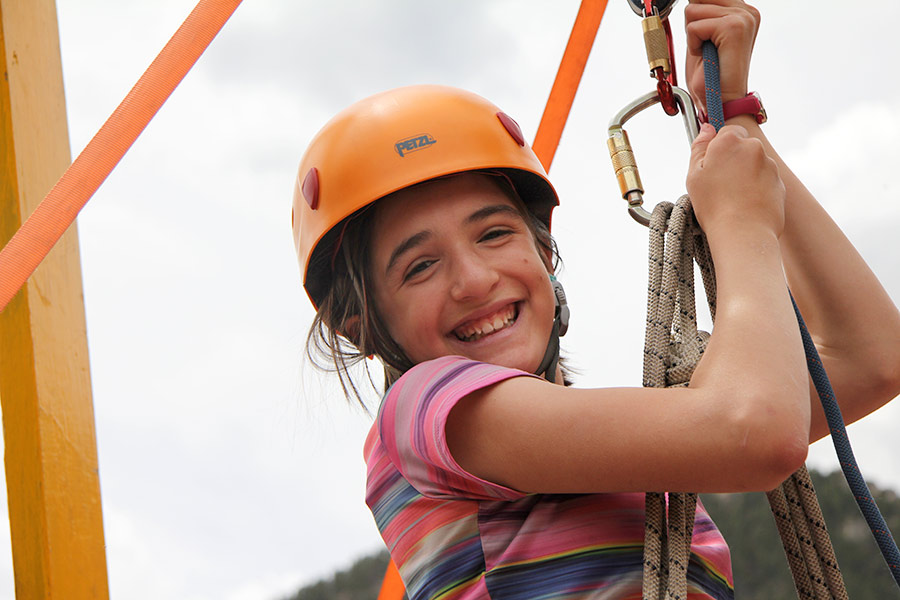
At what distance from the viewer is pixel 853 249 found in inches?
72.2

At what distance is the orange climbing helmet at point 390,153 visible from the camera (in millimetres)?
1803

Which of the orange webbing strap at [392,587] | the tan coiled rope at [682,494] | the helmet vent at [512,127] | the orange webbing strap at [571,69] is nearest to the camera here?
the tan coiled rope at [682,494]

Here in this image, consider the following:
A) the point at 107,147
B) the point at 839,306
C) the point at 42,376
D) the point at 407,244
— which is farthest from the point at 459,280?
the point at 42,376

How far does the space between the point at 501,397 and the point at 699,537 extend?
52 cm

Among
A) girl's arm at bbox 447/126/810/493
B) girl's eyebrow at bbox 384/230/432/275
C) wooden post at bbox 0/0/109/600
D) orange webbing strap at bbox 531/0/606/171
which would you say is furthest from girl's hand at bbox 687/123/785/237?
wooden post at bbox 0/0/109/600

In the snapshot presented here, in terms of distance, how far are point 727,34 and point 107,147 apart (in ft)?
3.75

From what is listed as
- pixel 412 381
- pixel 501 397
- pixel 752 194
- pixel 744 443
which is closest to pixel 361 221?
pixel 412 381

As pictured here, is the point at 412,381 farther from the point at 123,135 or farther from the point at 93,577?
the point at 93,577

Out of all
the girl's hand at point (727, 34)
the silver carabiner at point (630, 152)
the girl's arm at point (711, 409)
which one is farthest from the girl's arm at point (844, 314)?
the girl's arm at point (711, 409)

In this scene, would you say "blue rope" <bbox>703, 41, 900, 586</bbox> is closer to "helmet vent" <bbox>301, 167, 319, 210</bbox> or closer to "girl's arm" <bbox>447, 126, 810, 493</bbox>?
"girl's arm" <bbox>447, 126, 810, 493</bbox>

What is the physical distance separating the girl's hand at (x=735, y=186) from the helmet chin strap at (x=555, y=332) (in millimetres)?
446

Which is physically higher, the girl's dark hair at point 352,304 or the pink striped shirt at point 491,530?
the girl's dark hair at point 352,304

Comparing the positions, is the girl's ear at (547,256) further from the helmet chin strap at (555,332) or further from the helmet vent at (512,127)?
the helmet vent at (512,127)

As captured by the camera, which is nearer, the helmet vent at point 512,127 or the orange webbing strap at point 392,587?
the helmet vent at point 512,127
